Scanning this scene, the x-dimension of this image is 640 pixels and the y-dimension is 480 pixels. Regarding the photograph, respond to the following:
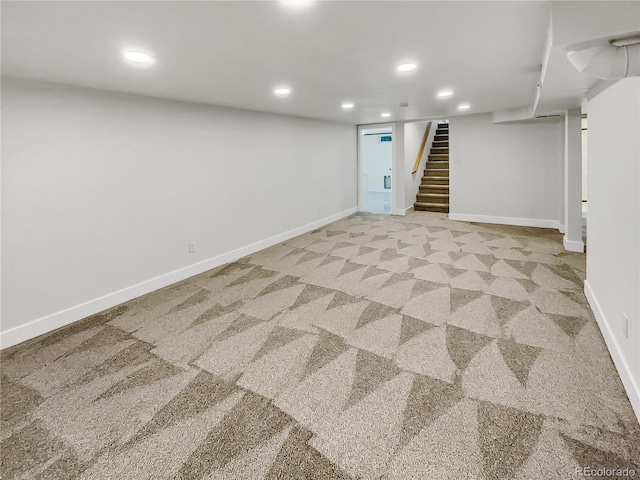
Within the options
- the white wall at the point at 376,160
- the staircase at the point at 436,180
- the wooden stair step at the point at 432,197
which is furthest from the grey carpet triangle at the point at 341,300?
the white wall at the point at 376,160

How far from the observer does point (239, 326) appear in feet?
9.34

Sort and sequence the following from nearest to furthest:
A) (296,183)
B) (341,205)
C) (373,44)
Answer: (373,44), (296,183), (341,205)

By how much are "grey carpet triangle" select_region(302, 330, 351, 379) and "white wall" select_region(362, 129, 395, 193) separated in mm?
10325

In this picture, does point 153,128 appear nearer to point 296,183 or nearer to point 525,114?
point 296,183

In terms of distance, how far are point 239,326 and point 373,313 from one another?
1162mm

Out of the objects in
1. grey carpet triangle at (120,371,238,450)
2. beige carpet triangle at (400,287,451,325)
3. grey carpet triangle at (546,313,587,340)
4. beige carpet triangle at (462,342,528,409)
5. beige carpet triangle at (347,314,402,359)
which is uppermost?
beige carpet triangle at (400,287,451,325)

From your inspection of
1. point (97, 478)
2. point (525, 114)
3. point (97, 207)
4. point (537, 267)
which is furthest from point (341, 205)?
point (97, 478)

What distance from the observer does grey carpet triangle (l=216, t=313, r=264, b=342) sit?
2705mm

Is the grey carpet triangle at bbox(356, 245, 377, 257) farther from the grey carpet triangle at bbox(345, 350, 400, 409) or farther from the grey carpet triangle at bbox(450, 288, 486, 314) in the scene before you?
the grey carpet triangle at bbox(345, 350, 400, 409)

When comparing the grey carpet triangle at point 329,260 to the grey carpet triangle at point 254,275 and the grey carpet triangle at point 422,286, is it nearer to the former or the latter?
the grey carpet triangle at point 254,275

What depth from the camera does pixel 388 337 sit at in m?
2.60

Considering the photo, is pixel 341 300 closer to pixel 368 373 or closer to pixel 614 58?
pixel 368 373

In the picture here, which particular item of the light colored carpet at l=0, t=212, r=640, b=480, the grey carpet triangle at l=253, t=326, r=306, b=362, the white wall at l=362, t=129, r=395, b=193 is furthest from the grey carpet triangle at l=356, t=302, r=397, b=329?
the white wall at l=362, t=129, r=395, b=193

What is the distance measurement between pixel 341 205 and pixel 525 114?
3.77 metres
